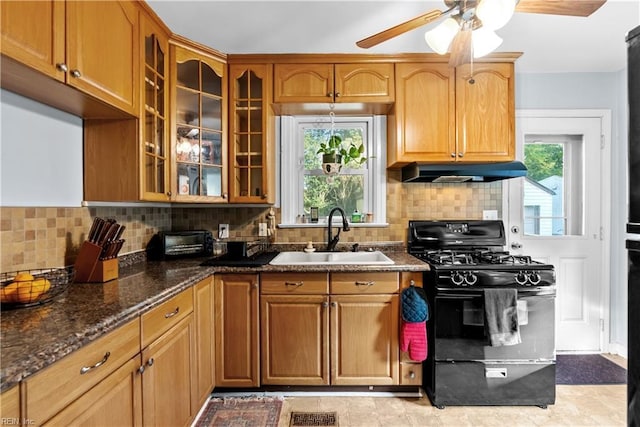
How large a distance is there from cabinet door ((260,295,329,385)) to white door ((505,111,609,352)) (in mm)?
1836

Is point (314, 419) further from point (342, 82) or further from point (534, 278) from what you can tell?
point (342, 82)

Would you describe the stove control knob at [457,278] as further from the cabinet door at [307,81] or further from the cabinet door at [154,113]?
the cabinet door at [154,113]

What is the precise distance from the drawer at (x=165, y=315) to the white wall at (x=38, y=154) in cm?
76

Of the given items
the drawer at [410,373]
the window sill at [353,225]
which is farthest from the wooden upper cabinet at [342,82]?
the drawer at [410,373]

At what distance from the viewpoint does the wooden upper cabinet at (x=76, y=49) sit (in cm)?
112

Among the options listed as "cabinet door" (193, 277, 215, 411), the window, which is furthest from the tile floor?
the window

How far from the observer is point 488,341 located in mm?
2012

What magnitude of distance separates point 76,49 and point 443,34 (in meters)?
1.57

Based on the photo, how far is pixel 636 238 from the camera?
0.68 meters

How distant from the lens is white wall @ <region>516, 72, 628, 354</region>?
2773 mm

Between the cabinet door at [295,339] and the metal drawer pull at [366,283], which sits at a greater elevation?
the metal drawer pull at [366,283]

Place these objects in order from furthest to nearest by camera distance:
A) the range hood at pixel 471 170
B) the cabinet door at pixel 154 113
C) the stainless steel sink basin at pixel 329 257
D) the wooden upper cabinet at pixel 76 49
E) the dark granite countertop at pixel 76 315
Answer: the stainless steel sink basin at pixel 329 257
the range hood at pixel 471 170
the cabinet door at pixel 154 113
the wooden upper cabinet at pixel 76 49
the dark granite countertop at pixel 76 315

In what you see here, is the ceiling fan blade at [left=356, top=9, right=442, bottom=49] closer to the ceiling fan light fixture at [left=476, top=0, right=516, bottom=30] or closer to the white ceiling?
the ceiling fan light fixture at [left=476, top=0, right=516, bottom=30]

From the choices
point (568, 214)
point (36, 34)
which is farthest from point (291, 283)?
point (568, 214)
